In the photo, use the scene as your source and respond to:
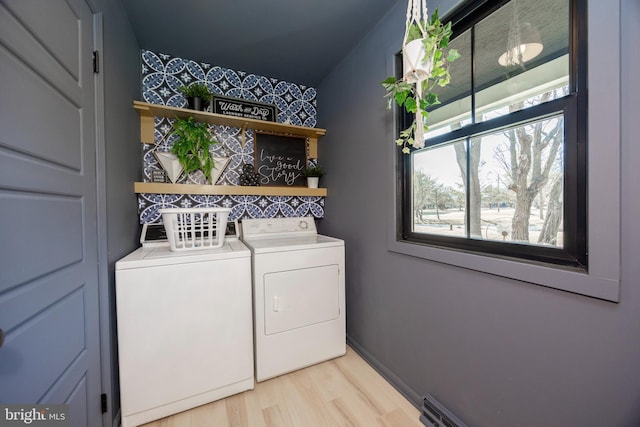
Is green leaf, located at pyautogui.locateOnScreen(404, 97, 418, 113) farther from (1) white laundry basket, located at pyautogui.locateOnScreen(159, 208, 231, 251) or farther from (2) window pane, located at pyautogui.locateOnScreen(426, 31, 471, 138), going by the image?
(1) white laundry basket, located at pyautogui.locateOnScreen(159, 208, 231, 251)

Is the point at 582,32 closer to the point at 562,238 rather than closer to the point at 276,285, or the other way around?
the point at 562,238

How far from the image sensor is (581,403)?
809 millimetres

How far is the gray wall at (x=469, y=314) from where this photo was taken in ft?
2.35

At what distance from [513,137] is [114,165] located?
6.65 feet

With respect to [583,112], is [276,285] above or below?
below

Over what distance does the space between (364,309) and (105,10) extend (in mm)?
2408

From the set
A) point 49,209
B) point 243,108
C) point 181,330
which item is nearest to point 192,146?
point 243,108

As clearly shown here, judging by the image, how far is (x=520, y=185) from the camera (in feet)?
3.41

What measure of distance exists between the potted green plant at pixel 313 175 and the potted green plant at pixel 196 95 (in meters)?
1.04

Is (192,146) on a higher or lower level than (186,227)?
higher

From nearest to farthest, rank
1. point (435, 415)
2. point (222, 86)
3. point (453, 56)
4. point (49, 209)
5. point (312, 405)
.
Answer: point (49, 209) < point (453, 56) < point (435, 415) < point (312, 405) < point (222, 86)

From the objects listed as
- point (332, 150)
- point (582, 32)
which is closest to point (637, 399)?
point (582, 32)

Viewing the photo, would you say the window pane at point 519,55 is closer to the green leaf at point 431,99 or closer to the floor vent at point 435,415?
the green leaf at point 431,99

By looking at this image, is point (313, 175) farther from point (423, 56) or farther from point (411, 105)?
point (423, 56)
